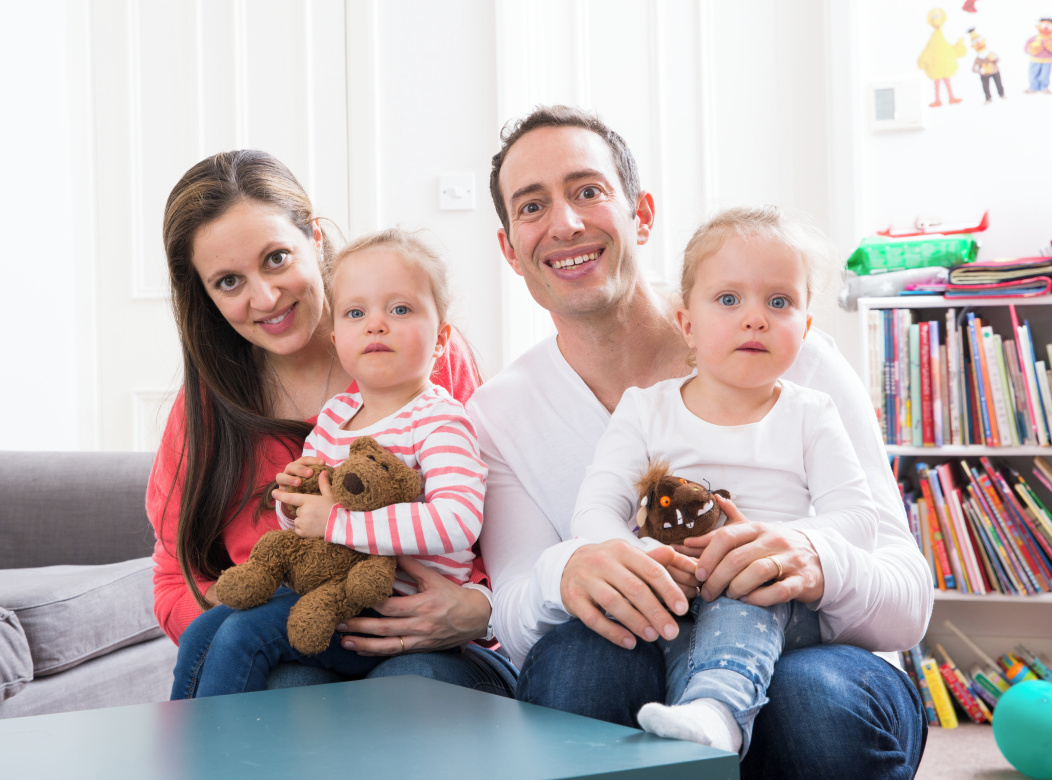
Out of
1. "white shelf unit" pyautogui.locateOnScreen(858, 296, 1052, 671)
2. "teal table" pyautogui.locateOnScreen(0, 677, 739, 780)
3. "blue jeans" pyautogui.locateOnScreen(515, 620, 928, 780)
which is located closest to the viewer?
"teal table" pyautogui.locateOnScreen(0, 677, 739, 780)

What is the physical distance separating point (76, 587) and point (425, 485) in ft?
3.65

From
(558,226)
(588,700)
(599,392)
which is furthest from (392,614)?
(558,226)

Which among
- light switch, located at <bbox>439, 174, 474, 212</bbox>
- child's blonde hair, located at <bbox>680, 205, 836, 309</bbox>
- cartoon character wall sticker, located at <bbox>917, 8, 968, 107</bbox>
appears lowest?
child's blonde hair, located at <bbox>680, 205, 836, 309</bbox>

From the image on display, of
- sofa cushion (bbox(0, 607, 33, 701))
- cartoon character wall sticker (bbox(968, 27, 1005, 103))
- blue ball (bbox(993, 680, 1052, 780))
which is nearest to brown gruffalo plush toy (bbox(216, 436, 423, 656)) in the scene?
sofa cushion (bbox(0, 607, 33, 701))

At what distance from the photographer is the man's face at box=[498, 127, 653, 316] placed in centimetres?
133

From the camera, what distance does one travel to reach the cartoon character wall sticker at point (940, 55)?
107 inches

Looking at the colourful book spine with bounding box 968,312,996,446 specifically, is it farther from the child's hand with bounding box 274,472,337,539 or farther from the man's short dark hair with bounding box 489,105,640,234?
the child's hand with bounding box 274,472,337,539

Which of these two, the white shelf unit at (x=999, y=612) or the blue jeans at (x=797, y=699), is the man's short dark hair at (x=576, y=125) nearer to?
the blue jeans at (x=797, y=699)

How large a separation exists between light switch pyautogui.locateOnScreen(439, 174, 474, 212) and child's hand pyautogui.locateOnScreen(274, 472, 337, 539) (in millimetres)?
2099

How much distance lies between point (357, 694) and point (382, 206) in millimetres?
2585

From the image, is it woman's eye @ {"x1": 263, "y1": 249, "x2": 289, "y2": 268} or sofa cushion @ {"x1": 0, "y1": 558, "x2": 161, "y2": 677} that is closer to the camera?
woman's eye @ {"x1": 263, "y1": 249, "x2": 289, "y2": 268}

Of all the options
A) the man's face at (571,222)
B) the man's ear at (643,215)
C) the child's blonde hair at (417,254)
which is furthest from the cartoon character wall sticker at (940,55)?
the child's blonde hair at (417,254)

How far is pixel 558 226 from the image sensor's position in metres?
1.32

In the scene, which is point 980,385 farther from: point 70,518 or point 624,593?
point 70,518
